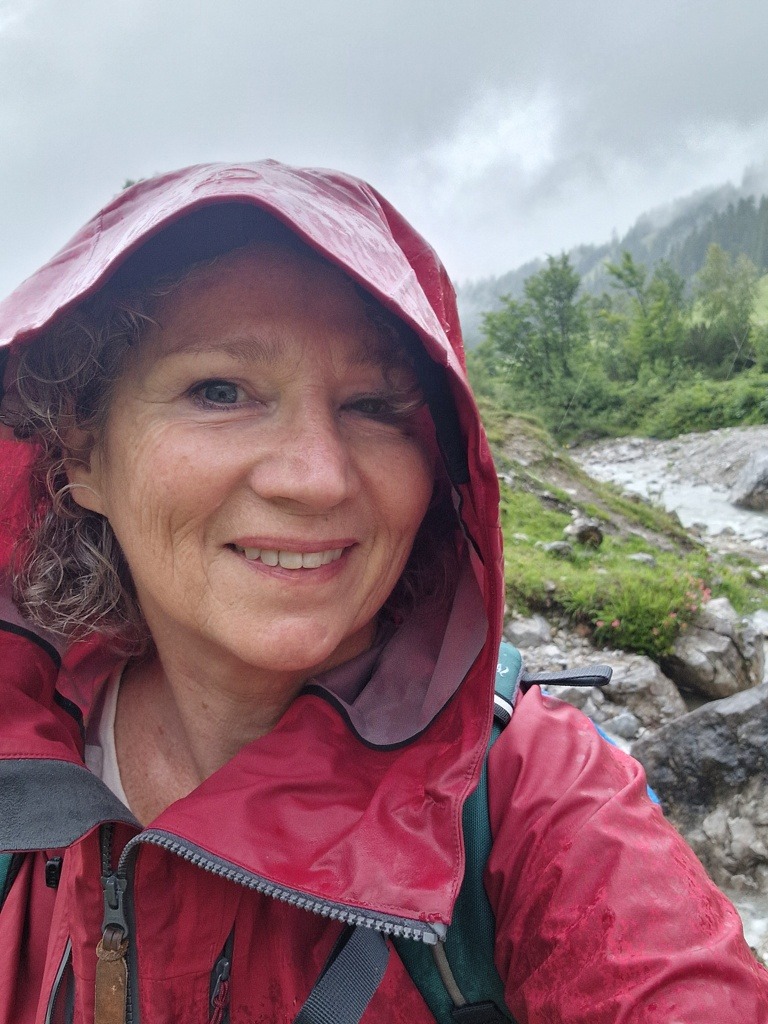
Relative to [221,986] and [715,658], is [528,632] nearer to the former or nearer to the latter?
[715,658]

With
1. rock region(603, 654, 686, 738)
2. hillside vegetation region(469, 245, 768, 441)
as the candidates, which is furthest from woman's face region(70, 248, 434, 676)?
hillside vegetation region(469, 245, 768, 441)

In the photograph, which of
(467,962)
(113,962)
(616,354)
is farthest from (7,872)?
(616,354)

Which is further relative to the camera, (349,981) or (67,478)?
(67,478)

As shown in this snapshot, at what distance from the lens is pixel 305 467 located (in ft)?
3.85

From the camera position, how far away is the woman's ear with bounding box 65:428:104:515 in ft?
4.69

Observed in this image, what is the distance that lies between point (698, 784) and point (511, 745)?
9.42 ft

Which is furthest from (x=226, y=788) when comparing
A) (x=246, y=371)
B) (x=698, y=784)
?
(x=698, y=784)

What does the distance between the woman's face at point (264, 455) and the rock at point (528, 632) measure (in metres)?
4.54

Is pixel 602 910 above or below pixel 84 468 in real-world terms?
below

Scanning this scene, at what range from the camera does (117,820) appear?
1186 mm

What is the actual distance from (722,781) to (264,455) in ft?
11.2

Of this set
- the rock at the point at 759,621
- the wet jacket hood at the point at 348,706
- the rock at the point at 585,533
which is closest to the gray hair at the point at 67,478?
the wet jacket hood at the point at 348,706

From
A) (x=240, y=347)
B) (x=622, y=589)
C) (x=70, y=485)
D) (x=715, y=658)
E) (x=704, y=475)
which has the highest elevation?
(x=240, y=347)

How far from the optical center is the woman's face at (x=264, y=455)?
118 centimetres
